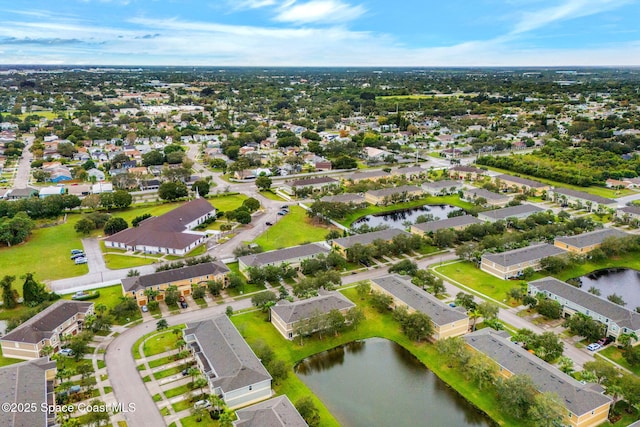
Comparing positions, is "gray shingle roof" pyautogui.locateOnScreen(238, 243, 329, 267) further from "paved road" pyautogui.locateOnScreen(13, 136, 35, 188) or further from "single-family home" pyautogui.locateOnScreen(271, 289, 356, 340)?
"paved road" pyautogui.locateOnScreen(13, 136, 35, 188)

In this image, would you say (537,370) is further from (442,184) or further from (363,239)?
(442,184)

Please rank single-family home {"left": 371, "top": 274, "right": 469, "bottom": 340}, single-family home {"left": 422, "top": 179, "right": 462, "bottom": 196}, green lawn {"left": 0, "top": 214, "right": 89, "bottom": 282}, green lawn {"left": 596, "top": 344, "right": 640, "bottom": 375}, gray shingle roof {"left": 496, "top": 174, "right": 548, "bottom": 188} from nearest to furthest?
green lawn {"left": 596, "top": 344, "right": 640, "bottom": 375} → single-family home {"left": 371, "top": 274, "right": 469, "bottom": 340} → green lawn {"left": 0, "top": 214, "right": 89, "bottom": 282} → gray shingle roof {"left": 496, "top": 174, "right": 548, "bottom": 188} → single-family home {"left": 422, "top": 179, "right": 462, "bottom": 196}

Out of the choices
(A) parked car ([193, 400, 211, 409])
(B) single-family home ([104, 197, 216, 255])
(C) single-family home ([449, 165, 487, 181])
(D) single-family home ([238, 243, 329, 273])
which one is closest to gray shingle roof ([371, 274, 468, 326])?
(D) single-family home ([238, 243, 329, 273])

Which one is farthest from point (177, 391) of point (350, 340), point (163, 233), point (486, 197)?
point (486, 197)

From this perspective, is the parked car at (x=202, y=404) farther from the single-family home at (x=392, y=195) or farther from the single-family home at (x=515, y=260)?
the single-family home at (x=392, y=195)

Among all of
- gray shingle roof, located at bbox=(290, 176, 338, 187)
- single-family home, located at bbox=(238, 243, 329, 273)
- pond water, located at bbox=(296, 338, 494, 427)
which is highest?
gray shingle roof, located at bbox=(290, 176, 338, 187)

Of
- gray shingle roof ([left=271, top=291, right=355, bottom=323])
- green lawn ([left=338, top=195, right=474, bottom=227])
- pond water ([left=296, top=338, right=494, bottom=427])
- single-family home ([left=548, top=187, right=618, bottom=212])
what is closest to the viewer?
pond water ([left=296, top=338, right=494, bottom=427])

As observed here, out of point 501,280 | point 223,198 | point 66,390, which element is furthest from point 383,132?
point 66,390
